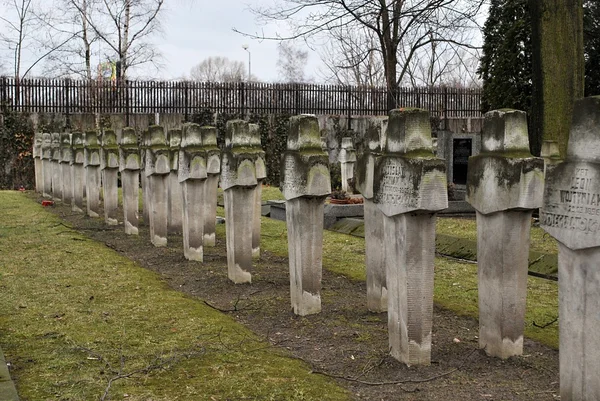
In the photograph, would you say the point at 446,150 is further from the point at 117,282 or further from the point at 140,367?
the point at 140,367

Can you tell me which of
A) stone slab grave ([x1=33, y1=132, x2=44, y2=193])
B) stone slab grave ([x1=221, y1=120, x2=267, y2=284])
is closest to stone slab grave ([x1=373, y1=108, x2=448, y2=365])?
stone slab grave ([x1=221, y1=120, x2=267, y2=284])

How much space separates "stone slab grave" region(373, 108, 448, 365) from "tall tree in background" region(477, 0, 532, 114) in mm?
14255

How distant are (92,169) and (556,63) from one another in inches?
383

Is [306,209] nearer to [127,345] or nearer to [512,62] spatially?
[127,345]

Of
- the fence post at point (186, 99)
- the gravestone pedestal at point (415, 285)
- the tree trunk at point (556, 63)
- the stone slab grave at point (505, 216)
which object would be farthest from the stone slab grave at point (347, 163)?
the gravestone pedestal at point (415, 285)

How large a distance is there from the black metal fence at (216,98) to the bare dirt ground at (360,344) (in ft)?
67.9

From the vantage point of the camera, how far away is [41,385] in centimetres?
589

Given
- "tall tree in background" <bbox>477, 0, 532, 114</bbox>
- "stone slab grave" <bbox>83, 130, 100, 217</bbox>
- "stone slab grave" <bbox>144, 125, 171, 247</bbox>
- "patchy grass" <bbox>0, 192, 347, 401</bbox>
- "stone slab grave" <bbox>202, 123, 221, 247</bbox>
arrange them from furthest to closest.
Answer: "tall tree in background" <bbox>477, 0, 532, 114</bbox> < "stone slab grave" <bbox>83, 130, 100, 217</bbox> < "stone slab grave" <bbox>144, 125, 171, 247</bbox> < "stone slab grave" <bbox>202, 123, 221, 247</bbox> < "patchy grass" <bbox>0, 192, 347, 401</bbox>

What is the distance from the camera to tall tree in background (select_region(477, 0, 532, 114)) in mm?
20328

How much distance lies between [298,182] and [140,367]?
2.65 m

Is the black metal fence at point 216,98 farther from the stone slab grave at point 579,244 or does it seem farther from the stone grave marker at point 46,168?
the stone slab grave at point 579,244

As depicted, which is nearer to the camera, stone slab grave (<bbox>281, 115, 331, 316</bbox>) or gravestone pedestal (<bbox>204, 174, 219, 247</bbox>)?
stone slab grave (<bbox>281, 115, 331, 316</bbox>)

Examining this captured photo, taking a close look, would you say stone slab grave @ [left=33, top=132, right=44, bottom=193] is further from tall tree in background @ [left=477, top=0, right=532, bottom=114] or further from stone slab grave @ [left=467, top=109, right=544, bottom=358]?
stone slab grave @ [left=467, top=109, right=544, bottom=358]

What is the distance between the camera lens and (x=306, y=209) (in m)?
8.25
